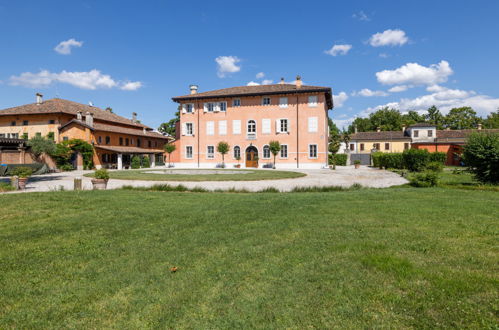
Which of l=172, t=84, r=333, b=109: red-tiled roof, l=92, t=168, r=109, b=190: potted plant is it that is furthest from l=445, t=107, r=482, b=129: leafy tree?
l=92, t=168, r=109, b=190: potted plant

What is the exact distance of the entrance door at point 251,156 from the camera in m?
37.1

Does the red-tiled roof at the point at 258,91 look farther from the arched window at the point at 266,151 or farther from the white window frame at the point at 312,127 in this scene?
the arched window at the point at 266,151

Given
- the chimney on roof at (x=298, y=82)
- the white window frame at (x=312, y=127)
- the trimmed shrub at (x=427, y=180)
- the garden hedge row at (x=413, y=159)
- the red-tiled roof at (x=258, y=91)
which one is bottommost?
the trimmed shrub at (x=427, y=180)

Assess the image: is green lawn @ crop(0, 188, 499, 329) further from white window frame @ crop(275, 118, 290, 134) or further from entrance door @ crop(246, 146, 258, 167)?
entrance door @ crop(246, 146, 258, 167)

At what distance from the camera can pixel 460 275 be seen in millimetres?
3168

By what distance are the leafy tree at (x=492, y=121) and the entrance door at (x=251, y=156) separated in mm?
58751

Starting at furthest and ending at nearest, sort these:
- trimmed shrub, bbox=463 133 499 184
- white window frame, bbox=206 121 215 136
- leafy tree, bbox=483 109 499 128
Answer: leafy tree, bbox=483 109 499 128 → white window frame, bbox=206 121 215 136 → trimmed shrub, bbox=463 133 499 184

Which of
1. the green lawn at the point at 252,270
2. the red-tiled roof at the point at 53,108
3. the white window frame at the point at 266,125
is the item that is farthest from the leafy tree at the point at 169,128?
the green lawn at the point at 252,270

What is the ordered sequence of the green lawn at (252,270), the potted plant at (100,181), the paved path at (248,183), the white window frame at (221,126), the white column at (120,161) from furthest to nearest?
1. the white window frame at (221,126)
2. the white column at (120,161)
3. the paved path at (248,183)
4. the potted plant at (100,181)
5. the green lawn at (252,270)

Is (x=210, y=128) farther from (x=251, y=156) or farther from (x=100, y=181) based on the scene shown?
(x=100, y=181)

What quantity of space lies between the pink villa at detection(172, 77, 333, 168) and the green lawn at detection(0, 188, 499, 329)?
1147 inches

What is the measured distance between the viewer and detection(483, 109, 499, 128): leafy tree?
6218 cm

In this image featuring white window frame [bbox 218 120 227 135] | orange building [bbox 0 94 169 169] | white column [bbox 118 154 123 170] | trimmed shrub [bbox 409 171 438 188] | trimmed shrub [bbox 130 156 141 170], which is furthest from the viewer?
white window frame [bbox 218 120 227 135]

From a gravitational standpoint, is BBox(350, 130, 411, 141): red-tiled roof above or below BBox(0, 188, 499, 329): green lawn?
above
